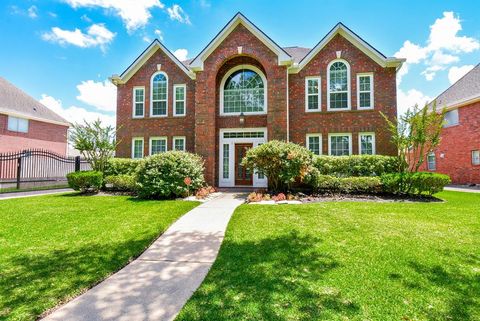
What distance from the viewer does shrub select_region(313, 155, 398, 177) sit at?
40.9 ft

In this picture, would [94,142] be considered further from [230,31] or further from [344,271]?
[344,271]

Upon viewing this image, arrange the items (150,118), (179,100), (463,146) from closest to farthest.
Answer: (179,100) < (150,118) < (463,146)

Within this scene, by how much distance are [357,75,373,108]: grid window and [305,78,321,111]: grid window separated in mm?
2230

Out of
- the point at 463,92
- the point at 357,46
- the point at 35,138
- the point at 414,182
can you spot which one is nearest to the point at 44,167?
the point at 35,138

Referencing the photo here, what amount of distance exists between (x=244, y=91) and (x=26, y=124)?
2198cm

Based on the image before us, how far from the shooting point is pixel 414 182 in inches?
422

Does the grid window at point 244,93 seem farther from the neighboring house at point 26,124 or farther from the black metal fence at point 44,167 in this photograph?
the neighboring house at point 26,124

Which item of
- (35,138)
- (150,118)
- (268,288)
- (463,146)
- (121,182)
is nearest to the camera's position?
(268,288)

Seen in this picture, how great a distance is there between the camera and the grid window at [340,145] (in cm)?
1470

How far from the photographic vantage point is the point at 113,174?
1425 centimetres

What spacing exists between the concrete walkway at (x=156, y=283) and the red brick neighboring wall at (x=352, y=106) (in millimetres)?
10568

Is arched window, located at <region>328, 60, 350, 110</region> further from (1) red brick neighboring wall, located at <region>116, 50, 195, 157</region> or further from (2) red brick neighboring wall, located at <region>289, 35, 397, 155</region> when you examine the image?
(1) red brick neighboring wall, located at <region>116, 50, 195, 157</region>

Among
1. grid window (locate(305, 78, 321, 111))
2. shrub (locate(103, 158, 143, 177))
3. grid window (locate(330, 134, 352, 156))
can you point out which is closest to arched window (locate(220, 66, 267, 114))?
grid window (locate(305, 78, 321, 111))

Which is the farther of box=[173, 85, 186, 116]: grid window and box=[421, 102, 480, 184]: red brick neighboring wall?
box=[421, 102, 480, 184]: red brick neighboring wall
